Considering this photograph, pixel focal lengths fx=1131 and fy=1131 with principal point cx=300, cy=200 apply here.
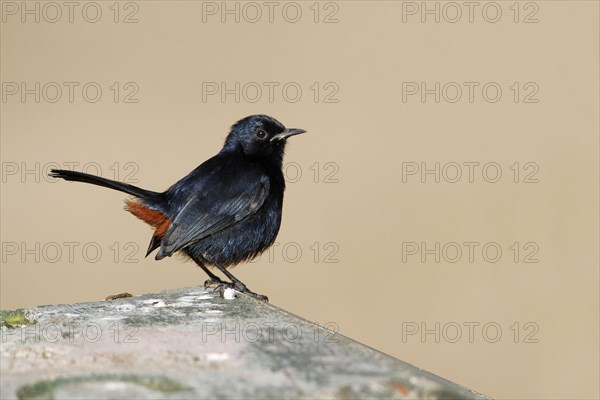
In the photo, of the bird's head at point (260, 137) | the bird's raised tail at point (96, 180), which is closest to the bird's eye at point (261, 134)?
the bird's head at point (260, 137)

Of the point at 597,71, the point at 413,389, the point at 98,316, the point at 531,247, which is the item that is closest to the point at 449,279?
the point at 531,247

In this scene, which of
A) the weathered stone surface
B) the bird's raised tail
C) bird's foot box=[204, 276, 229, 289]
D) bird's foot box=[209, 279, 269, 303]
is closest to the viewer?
the weathered stone surface

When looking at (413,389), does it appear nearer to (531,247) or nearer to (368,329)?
(368,329)

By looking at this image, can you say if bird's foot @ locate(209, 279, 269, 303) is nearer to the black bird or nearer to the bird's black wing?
the black bird

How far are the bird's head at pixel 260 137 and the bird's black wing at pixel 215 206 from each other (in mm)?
373

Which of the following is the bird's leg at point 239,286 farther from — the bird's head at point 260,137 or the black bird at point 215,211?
the bird's head at point 260,137

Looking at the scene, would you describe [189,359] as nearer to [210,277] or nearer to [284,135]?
[210,277]

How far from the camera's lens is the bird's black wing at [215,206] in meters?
6.10

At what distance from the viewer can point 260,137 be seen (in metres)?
6.84

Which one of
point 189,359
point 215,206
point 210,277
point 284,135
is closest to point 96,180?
point 215,206

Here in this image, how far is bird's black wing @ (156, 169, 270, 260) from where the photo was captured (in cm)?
610

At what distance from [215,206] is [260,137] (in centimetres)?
77

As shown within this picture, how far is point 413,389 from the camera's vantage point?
360 centimetres
